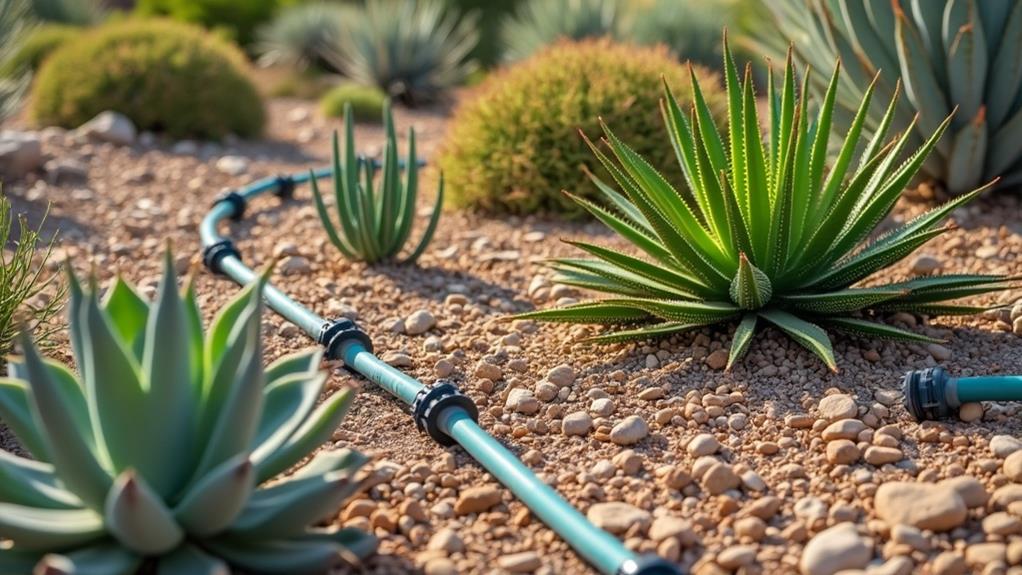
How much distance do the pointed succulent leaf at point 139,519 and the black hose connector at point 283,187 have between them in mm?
3851

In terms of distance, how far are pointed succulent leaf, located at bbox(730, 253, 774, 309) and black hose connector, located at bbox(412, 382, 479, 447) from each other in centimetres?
89

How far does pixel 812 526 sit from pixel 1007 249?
7.57 feet

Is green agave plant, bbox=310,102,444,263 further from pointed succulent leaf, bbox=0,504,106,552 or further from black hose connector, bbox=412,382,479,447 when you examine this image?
pointed succulent leaf, bbox=0,504,106,552

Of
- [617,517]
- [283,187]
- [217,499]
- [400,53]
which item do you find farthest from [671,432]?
[400,53]

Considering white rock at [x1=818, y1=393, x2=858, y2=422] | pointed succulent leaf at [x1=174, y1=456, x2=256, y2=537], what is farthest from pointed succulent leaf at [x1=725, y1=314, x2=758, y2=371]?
pointed succulent leaf at [x1=174, y1=456, x2=256, y2=537]

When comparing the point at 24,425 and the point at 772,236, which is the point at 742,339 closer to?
the point at 772,236

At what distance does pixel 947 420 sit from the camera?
321 cm

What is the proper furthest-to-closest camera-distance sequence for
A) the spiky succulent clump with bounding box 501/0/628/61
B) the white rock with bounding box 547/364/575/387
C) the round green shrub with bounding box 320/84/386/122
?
1. the spiky succulent clump with bounding box 501/0/628/61
2. the round green shrub with bounding box 320/84/386/122
3. the white rock with bounding box 547/364/575/387

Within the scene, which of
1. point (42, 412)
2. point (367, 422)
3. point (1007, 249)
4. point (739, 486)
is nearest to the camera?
point (42, 412)

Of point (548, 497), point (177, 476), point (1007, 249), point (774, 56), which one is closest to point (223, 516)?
point (177, 476)

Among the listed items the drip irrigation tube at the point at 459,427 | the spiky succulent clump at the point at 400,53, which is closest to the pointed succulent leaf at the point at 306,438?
the drip irrigation tube at the point at 459,427

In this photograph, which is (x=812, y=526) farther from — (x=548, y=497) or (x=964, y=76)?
(x=964, y=76)

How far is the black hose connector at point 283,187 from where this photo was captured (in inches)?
238

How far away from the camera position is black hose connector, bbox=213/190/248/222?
5609 millimetres
